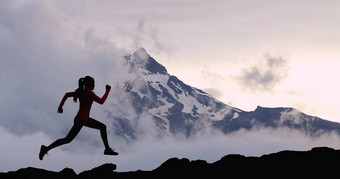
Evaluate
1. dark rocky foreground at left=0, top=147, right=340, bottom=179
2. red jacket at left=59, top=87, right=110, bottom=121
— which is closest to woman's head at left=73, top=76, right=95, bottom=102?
red jacket at left=59, top=87, right=110, bottom=121

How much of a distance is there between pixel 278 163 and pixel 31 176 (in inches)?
284

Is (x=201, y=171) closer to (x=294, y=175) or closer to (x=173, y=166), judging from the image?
(x=173, y=166)

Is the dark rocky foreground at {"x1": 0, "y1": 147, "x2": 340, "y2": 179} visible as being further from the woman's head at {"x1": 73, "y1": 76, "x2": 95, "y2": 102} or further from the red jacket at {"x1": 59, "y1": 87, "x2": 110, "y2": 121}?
the woman's head at {"x1": 73, "y1": 76, "x2": 95, "y2": 102}

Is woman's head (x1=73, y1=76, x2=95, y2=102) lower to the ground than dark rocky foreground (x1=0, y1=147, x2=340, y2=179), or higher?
higher

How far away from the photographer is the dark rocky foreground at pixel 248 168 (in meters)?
18.6

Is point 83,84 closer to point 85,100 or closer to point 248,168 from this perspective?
point 85,100

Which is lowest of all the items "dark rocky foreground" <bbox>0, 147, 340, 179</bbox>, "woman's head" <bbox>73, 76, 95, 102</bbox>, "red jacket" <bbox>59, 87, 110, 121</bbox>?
"dark rocky foreground" <bbox>0, 147, 340, 179</bbox>

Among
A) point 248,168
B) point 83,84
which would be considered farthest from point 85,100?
point 248,168

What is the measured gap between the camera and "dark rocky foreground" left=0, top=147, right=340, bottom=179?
731 inches

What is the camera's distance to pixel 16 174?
20.2m

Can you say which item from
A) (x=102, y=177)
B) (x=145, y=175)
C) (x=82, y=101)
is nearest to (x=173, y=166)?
(x=145, y=175)

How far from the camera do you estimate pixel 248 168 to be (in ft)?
63.9

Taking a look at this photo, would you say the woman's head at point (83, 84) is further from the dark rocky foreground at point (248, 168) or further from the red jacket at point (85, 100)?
the dark rocky foreground at point (248, 168)

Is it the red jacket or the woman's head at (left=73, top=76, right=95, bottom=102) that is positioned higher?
the woman's head at (left=73, top=76, right=95, bottom=102)
